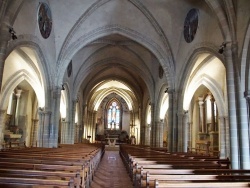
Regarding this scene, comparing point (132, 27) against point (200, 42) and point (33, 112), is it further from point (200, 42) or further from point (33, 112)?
point (33, 112)

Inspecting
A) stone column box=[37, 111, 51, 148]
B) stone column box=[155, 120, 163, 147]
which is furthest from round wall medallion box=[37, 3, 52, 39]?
stone column box=[155, 120, 163, 147]

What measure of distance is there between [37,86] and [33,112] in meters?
6.82

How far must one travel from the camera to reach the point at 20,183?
341 cm

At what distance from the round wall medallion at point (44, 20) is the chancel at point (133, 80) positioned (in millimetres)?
55

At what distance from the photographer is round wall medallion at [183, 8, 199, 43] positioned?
43.8 feet

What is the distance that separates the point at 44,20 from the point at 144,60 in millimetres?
9785

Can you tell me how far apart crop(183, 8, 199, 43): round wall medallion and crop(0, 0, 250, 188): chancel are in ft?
0.19

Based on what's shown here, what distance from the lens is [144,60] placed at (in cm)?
2136

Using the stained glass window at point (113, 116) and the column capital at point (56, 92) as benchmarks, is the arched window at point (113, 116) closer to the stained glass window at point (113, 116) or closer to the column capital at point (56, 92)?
the stained glass window at point (113, 116)

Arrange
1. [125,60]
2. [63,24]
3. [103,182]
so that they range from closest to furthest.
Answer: [103,182], [63,24], [125,60]

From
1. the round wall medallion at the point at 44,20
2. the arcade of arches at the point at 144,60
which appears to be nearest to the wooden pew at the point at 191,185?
the arcade of arches at the point at 144,60

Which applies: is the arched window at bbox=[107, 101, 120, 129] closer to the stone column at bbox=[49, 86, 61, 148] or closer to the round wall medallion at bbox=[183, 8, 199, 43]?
the stone column at bbox=[49, 86, 61, 148]

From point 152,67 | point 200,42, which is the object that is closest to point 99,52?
point 152,67

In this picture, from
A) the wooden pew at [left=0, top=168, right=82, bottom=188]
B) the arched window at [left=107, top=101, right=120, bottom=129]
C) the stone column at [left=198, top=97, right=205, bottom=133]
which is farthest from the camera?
the arched window at [left=107, top=101, right=120, bottom=129]
